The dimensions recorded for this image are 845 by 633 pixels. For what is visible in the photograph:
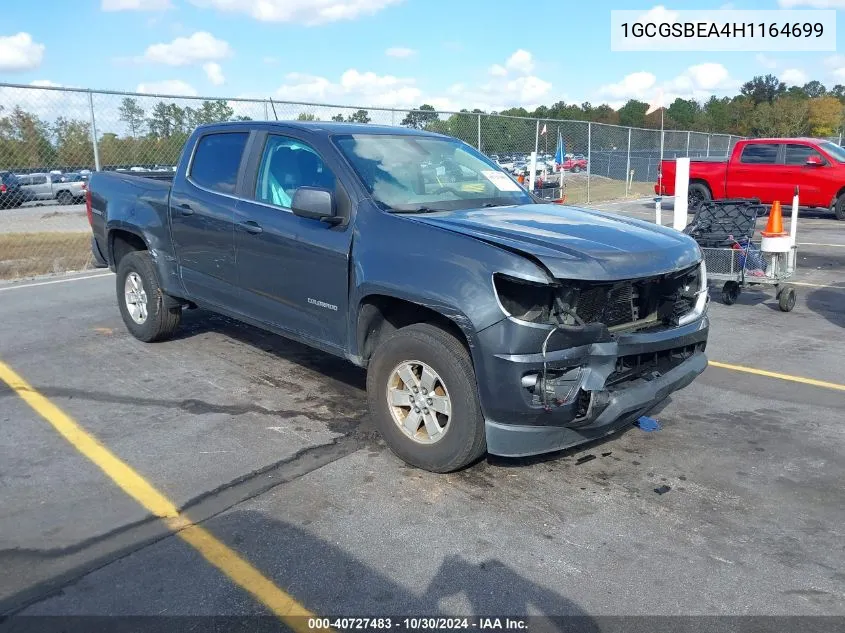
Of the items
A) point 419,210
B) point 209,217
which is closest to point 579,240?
point 419,210

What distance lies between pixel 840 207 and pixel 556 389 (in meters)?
16.9

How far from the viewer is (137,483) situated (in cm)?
383

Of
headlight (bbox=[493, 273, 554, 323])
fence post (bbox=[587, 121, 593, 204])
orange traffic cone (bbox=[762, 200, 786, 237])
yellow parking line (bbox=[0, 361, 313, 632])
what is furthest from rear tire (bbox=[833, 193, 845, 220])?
yellow parking line (bbox=[0, 361, 313, 632])

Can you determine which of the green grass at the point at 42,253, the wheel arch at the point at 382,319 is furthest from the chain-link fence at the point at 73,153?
the wheel arch at the point at 382,319

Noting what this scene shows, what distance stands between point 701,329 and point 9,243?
11.7 metres

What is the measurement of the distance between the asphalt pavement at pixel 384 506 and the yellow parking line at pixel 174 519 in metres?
0.04

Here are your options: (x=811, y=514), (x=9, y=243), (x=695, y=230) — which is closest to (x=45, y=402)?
(x=811, y=514)

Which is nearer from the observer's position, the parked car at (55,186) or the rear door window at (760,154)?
the parked car at (55,186)

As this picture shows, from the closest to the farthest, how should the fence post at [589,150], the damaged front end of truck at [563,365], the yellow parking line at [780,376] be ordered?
the damaged front end of truck at [563,365]
the yellow parking line at [780,376]
the fence post at [589,150]

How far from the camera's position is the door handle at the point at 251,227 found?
4.83 metres

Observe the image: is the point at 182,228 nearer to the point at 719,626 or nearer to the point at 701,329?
the point at 701,329

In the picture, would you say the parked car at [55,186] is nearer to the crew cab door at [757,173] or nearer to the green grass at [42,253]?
the green grass at [42,253]

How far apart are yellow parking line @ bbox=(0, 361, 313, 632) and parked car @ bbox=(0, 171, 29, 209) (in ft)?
25.5

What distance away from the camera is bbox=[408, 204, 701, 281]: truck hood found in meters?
3.49
